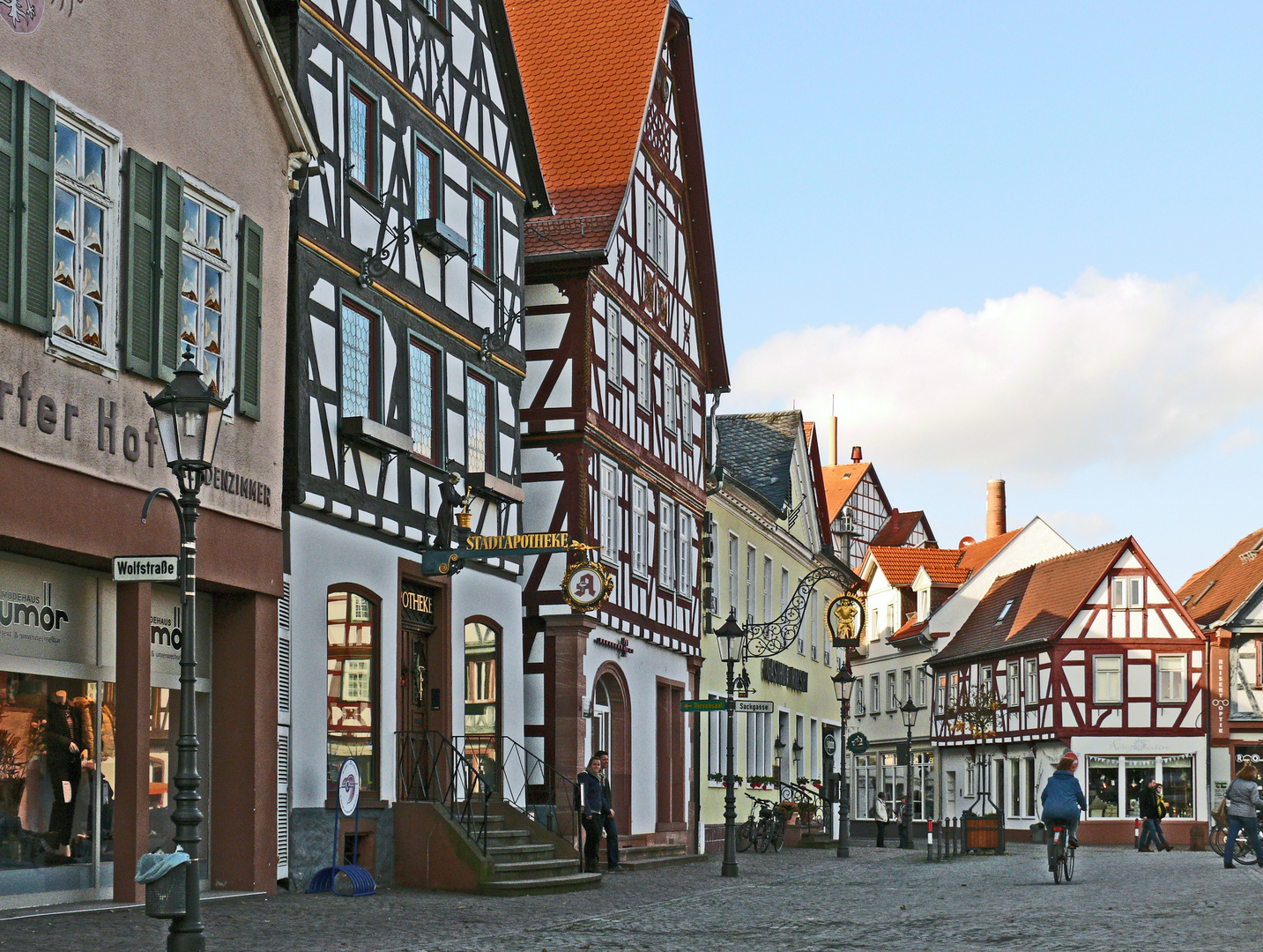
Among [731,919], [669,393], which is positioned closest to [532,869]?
[731,919]

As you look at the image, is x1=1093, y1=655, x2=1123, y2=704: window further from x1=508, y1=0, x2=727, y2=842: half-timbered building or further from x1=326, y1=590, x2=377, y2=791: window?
x1=326, y1=590, x2=377, y2=791: window

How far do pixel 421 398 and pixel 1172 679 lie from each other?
44.0 m

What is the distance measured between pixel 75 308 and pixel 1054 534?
65.2 m

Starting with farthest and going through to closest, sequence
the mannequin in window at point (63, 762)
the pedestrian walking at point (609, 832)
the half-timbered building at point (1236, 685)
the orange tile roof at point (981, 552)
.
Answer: the orange tile roof at point (981, 552), the half-timbered building at point (1236, 685), the pedestrian walking at point (609, 832), the mannequin in window at point (63, 762)

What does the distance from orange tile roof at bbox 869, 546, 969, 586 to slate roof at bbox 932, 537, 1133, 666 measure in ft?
17.2

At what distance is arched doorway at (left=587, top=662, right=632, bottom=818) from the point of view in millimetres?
31141

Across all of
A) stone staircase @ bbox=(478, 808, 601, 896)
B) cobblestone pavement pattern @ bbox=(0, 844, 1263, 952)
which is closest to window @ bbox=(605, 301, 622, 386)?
cobblestone pavement pattern @ bbox=(0, 844, 1263, 952)

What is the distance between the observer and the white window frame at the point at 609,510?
97.7 feet

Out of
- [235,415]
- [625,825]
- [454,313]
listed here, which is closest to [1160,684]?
[625,825]

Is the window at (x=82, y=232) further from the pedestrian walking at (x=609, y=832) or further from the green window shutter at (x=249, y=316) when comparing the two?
the pedestrian walking at (x=609, y=832)

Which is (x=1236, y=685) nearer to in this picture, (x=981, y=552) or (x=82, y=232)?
(x=981, y=552)

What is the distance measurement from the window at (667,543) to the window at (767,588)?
11.0 m

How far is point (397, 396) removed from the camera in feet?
73.7

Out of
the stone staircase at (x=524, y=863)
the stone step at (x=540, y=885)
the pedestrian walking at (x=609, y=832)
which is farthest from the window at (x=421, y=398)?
the pedestrian walking at (x=609, y=832)
